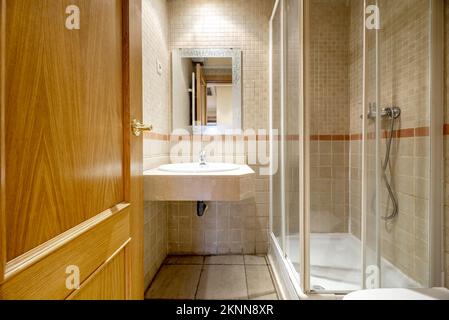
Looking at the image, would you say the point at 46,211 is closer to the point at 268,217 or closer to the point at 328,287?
the point at 328,287

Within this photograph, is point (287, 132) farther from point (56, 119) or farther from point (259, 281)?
point (56, 119)

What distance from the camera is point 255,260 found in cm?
209

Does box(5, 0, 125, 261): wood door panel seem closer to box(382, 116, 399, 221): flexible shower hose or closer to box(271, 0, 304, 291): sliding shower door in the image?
box(271, 0, 304, 291): sliding shower door

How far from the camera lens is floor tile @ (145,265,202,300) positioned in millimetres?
1609

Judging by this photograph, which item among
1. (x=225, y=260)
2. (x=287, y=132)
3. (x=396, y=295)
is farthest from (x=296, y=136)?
(x=225, y=260)

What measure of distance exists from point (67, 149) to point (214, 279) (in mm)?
1496

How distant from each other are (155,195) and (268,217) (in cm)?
111

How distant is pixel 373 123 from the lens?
4.37ft

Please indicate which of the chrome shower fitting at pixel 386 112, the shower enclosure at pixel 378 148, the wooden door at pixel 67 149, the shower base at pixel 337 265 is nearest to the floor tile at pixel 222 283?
the shower enclosure at pixel 378 148

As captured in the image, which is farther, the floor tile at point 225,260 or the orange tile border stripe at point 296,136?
the floor tile at point 225,260

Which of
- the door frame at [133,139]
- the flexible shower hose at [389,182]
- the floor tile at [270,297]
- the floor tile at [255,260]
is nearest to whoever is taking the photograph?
the door frame at [133,139]

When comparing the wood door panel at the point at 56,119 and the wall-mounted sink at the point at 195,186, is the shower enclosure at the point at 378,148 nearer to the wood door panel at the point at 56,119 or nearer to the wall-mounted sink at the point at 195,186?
the wall-mounted sink at the point at 195,186

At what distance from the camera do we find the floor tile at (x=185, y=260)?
2.04 metres

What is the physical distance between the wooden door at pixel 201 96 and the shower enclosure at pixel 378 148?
700 millimetres
